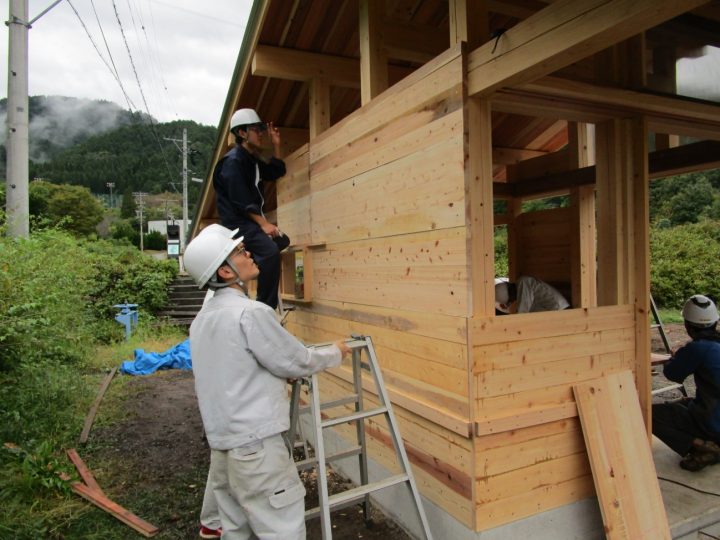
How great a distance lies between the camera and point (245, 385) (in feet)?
7.48

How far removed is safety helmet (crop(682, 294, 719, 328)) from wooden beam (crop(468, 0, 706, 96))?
242 centimetres

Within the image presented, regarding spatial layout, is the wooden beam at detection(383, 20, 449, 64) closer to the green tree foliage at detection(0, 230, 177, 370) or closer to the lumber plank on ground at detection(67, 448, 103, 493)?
the green tree foliage at detection(0, 230, 177, 370)

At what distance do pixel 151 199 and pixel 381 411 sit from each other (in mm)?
93094

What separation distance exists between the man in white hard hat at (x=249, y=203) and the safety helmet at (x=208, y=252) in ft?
4.42

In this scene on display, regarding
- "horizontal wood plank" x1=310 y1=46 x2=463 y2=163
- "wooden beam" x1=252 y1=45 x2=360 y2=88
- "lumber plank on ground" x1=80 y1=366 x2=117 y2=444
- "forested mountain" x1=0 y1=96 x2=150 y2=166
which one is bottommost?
"lumber plank on ground" x1=80 y1=366 x2=117 y2=444

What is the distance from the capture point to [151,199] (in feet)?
285

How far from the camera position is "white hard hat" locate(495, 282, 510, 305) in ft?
14.5

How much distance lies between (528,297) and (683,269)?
1283 cm

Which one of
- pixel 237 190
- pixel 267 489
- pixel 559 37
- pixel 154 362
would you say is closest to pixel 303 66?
pixel 237 190

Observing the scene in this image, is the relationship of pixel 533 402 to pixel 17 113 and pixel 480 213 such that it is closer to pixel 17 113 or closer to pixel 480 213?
pixel 480 213

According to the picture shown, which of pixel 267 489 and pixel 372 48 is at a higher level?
pixel 372 48

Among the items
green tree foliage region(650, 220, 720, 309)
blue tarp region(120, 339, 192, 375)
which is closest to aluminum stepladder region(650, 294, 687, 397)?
blue tarp region(120, 339, 192, 375)

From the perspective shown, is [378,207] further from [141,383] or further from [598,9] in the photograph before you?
[141,383]

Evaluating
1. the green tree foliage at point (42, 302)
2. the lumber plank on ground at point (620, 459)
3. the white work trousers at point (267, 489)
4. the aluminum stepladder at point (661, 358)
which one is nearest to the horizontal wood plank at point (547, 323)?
the lumber plank on ground at point (620, 459)
